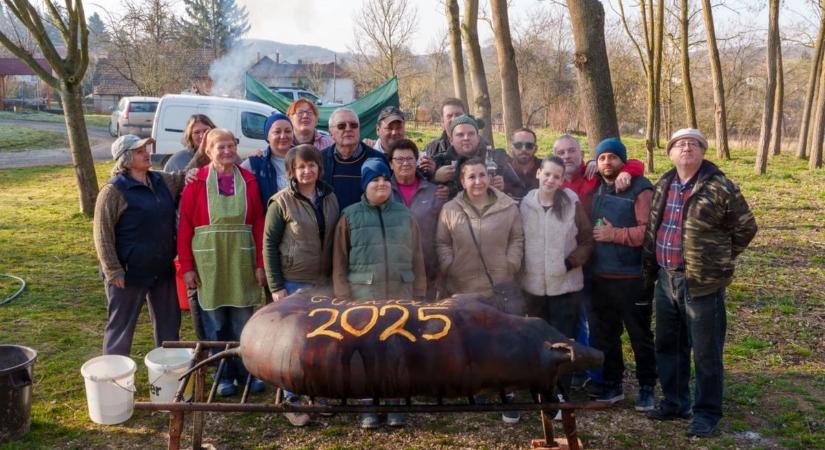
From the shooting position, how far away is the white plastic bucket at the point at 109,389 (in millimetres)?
4227

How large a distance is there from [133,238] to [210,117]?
34.6 ft

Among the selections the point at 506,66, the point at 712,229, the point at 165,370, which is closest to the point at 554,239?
the point at 712,229

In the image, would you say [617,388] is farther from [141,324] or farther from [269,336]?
[141,324]

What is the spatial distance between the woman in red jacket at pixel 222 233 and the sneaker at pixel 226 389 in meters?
0.53

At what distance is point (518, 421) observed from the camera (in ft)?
14.5

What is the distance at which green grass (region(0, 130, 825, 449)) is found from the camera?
415cm

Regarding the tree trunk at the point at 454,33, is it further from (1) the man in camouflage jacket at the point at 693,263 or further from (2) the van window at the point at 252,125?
(1) the man in camouflage jacket at the point at 693,263

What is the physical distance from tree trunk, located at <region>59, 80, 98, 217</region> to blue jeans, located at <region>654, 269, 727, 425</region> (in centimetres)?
896

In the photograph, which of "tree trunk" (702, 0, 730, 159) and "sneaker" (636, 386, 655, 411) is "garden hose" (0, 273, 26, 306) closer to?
"sneaker" (636, 386, 655, 411)

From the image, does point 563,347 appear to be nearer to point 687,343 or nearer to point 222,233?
point 687,343

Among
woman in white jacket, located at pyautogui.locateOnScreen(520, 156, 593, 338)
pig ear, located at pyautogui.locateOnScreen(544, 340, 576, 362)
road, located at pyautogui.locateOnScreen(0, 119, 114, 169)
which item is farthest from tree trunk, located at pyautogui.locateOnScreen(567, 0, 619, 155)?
road, located at pyautogui.locateOnScreen(0, 119, 114, 169)

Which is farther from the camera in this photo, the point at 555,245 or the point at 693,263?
the point at 555,245

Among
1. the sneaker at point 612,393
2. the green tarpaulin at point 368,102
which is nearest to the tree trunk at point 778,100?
the green tarpaulin at point 368,102

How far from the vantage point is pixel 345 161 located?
4.77 metres
